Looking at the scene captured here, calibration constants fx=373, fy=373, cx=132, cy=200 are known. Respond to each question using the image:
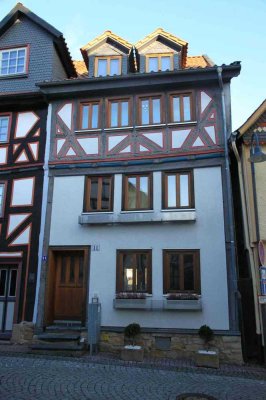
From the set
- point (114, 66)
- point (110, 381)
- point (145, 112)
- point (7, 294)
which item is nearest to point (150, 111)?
point (145, 112)

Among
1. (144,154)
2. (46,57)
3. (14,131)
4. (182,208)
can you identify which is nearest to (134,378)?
(182,208)

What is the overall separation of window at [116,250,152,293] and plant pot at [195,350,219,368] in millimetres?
2429

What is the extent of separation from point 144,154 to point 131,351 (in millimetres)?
5685

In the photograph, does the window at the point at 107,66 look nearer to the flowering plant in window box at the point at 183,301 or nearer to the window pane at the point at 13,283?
the window pane at the point at 13,283

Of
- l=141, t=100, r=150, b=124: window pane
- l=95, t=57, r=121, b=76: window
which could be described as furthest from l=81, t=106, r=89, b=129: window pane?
l=141, t=100, r=150, b=124: window pane

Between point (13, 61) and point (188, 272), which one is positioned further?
point (13, 61)

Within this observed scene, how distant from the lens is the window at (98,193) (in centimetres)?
1157

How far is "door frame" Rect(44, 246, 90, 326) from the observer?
10.9 meters

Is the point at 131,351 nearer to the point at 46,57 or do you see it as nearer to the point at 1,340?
the point at 1,340

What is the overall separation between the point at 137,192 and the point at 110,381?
571 cm

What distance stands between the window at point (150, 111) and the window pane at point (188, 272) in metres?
4.38

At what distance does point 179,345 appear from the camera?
32.7 feet

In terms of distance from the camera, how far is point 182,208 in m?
11.0

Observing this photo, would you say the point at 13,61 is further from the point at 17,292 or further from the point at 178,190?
the point at 17,292
